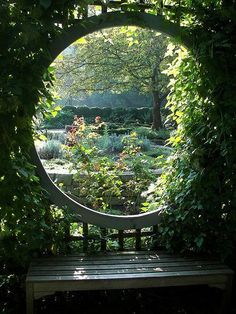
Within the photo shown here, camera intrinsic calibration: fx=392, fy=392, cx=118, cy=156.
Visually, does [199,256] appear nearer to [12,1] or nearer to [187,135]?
[187,135]

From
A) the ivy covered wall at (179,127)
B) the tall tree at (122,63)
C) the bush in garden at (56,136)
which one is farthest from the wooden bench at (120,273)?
the tall tree at (122,63)

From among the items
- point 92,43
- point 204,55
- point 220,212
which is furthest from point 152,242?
point 92,43

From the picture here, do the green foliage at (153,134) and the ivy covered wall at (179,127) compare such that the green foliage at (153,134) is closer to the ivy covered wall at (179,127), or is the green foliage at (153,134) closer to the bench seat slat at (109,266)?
the ivy covered wall at (179,127)

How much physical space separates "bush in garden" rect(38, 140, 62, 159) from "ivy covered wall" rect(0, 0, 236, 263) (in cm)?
457

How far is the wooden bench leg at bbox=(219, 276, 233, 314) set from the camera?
8.96 ft

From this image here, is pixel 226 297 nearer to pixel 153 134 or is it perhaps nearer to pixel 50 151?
pixel 50 151

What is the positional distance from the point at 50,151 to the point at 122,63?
16.9 feet

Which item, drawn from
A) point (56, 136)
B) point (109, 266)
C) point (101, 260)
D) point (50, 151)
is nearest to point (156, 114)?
A: point (56, 136)

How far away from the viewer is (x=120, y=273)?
2.62 metres

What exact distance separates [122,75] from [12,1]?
388 inches

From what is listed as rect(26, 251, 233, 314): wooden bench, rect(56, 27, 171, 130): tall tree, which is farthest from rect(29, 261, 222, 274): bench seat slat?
rect(56, 27, 171, 130): tall tree

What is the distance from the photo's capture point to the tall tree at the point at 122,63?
36.3 feet

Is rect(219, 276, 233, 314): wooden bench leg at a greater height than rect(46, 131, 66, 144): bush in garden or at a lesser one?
lesser

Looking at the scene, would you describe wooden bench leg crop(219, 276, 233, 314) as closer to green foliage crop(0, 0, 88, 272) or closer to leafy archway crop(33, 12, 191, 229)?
leafy archway crop(33, 12, 191, 229)
